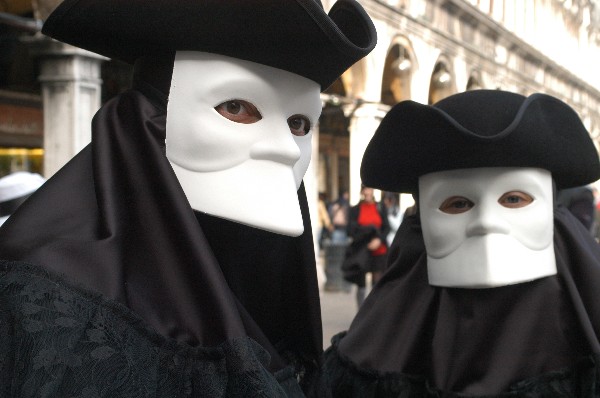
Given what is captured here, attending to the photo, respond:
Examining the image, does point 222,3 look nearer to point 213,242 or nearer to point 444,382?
point 213,242

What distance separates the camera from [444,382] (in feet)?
8.54

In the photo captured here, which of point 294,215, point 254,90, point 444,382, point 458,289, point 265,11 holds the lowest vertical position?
point 444,382

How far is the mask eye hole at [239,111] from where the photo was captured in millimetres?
1821

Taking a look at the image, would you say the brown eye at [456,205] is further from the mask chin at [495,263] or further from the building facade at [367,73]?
the building facade at [367,73]

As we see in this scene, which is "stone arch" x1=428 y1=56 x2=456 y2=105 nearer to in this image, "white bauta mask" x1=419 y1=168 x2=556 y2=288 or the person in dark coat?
the person in dark coat

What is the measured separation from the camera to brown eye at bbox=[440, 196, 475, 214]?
2650 millimetres

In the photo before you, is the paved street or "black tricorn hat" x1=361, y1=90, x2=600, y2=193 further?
the paved street

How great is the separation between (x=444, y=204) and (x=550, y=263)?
37 cm

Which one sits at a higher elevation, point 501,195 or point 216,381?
point 501,195

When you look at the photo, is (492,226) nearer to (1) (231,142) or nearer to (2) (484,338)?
(2) (484,338)

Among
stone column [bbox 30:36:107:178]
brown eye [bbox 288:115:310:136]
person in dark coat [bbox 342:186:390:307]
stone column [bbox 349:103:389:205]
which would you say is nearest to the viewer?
brown eye [bbox 288:115:310:136]

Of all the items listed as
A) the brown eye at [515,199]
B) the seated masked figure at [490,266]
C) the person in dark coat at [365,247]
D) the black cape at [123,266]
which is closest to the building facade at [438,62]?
the person in dark coat at [365,247]

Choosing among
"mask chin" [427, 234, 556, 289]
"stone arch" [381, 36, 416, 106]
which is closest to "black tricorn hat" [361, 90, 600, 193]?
"mask chin" [427, 234, 556, 289]

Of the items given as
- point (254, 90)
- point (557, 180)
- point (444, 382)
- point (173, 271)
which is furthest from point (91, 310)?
point (557, 180)
